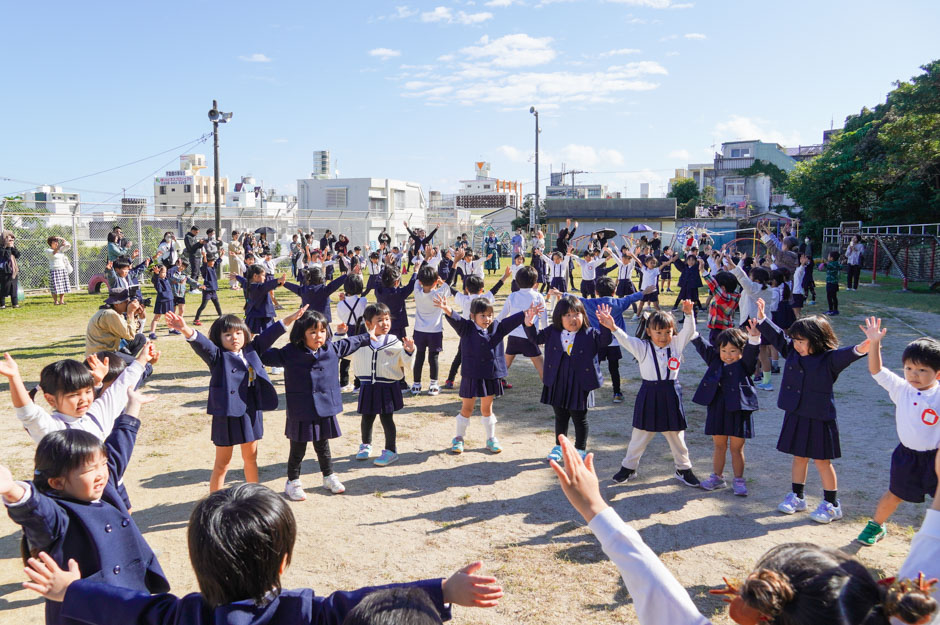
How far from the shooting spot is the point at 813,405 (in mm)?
4543

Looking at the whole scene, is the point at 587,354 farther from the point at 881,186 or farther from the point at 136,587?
the point at 881,186

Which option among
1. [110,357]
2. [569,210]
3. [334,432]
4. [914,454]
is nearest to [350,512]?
[334,432]

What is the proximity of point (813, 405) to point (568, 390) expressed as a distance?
188cm

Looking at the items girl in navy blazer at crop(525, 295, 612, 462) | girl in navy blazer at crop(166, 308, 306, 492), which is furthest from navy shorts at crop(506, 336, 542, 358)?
girl in navy blazer at crop(166, 308, 306, 492)

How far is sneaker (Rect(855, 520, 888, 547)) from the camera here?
13.9 feet

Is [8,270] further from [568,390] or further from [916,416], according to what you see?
[916,416]

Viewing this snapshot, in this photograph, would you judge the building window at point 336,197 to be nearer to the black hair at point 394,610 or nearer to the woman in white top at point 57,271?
the woman in white top at point 57,271

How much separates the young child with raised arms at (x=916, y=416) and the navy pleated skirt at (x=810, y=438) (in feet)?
1.76

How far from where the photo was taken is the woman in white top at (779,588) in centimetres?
156

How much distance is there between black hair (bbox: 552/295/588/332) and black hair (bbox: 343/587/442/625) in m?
4.05

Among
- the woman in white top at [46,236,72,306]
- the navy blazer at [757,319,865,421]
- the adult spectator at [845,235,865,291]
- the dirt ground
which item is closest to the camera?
the dirt ground

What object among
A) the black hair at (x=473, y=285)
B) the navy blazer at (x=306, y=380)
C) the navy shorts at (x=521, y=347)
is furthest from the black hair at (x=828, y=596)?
the black hair at (x=473, y=285)

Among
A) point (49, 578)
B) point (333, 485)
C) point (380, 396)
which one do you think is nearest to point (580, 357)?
point (380, 396)

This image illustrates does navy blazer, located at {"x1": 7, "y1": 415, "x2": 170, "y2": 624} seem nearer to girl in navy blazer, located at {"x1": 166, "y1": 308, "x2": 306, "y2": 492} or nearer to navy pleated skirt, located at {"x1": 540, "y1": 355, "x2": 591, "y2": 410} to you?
girl in navy blazer, located at {"x1": 166, "y1": 308, "x2": 306, "y2": 492}
